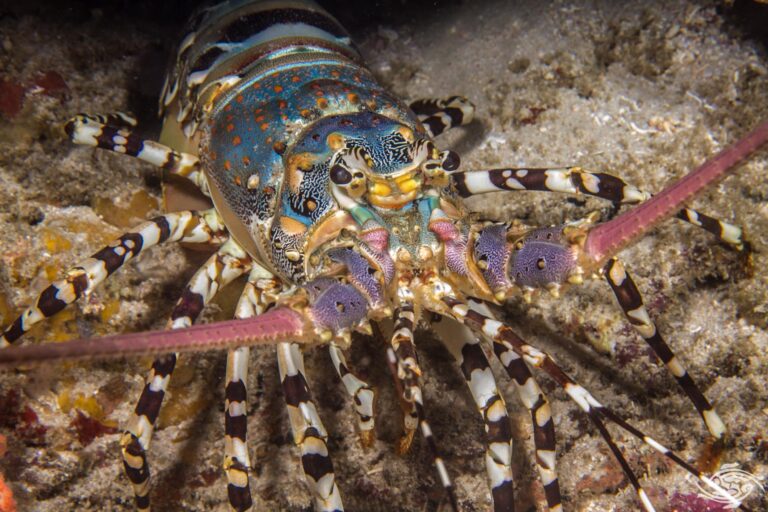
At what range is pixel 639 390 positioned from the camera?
2732mm

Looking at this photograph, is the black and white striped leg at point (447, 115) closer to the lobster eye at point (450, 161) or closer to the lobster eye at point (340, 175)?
the lobster eye at point (450, 161)

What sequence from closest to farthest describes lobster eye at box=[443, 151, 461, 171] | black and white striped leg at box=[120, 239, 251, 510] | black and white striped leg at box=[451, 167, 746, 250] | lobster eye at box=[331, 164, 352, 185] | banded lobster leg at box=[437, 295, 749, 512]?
banded lobster leg at box=[437, 295, 749, 512]
lobster eye at box=[331, 164, 352, 185]
lobster eye at box=[443, 151, 461, 171]
black and white striped leg at box=[120, 239, 251, 510]
black and white striped leg at box=[451, 167, 746, 250]

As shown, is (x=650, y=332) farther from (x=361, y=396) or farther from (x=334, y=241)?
(x=334, y=241)

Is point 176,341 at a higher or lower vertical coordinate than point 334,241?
higher

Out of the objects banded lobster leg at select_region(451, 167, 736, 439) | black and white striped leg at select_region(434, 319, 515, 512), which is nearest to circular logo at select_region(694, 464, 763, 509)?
banded lobster leg at select_region(451, 167, 736, 439)

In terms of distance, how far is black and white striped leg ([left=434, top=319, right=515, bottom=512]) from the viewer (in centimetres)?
224

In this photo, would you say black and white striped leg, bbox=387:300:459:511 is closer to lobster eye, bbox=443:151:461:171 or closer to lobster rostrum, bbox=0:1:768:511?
lobster rostrum, bbox=0:1:768:511

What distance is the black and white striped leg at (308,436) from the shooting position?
227cm

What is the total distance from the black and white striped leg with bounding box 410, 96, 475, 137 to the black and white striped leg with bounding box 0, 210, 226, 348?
142cm

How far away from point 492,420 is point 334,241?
1.00 m

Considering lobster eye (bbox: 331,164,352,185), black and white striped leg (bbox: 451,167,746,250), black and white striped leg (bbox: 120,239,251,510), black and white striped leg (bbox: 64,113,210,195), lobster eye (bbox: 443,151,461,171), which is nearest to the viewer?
lobster eye (bbox: 331,164,352,185)

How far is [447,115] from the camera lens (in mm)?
3432

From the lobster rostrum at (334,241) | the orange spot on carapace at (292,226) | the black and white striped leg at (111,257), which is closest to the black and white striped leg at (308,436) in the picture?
the lobster rostrum at (334,241)

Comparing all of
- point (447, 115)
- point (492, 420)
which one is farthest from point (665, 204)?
point (447, 115)
